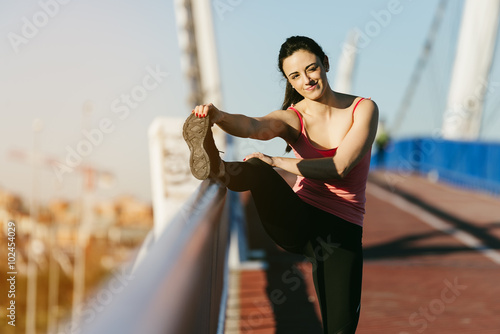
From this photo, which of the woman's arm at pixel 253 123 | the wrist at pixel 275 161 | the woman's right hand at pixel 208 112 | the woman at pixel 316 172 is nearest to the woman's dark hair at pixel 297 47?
the woman at pixel 316 172

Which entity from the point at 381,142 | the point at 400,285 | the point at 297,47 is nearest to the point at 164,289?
the point at 297,47

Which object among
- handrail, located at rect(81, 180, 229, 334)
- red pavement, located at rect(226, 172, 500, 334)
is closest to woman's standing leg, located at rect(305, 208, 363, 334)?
handrail, located at rect(81, 180, 229, 334)

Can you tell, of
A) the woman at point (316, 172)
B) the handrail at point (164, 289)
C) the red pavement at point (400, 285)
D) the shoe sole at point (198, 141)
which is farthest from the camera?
the red pavement at point (400, 285)

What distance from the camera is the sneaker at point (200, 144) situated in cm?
274

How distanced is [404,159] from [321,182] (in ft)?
87.8

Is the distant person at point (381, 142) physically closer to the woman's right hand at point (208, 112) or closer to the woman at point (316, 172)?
the woman at point (316, 172)

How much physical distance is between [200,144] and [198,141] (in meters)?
0.01

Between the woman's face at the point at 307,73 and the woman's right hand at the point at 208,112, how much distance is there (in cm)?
40

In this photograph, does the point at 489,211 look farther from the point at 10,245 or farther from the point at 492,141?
the point at 10,245

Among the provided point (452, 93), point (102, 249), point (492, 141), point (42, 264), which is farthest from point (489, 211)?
point (102, 249)

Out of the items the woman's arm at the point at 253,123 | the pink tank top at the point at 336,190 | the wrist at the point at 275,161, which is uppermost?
the woman's arm at the point at 253,123

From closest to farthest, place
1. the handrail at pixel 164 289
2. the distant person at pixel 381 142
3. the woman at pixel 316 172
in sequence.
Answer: the handrail at pixel 164 289 < the woman at pixel 316 172 < the distant person at pixel 381 142

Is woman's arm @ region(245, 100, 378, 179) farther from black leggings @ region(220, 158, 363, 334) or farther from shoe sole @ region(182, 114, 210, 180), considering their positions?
shoe sole @ region(182, 114, 210, 180)

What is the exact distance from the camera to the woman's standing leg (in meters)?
3.21
